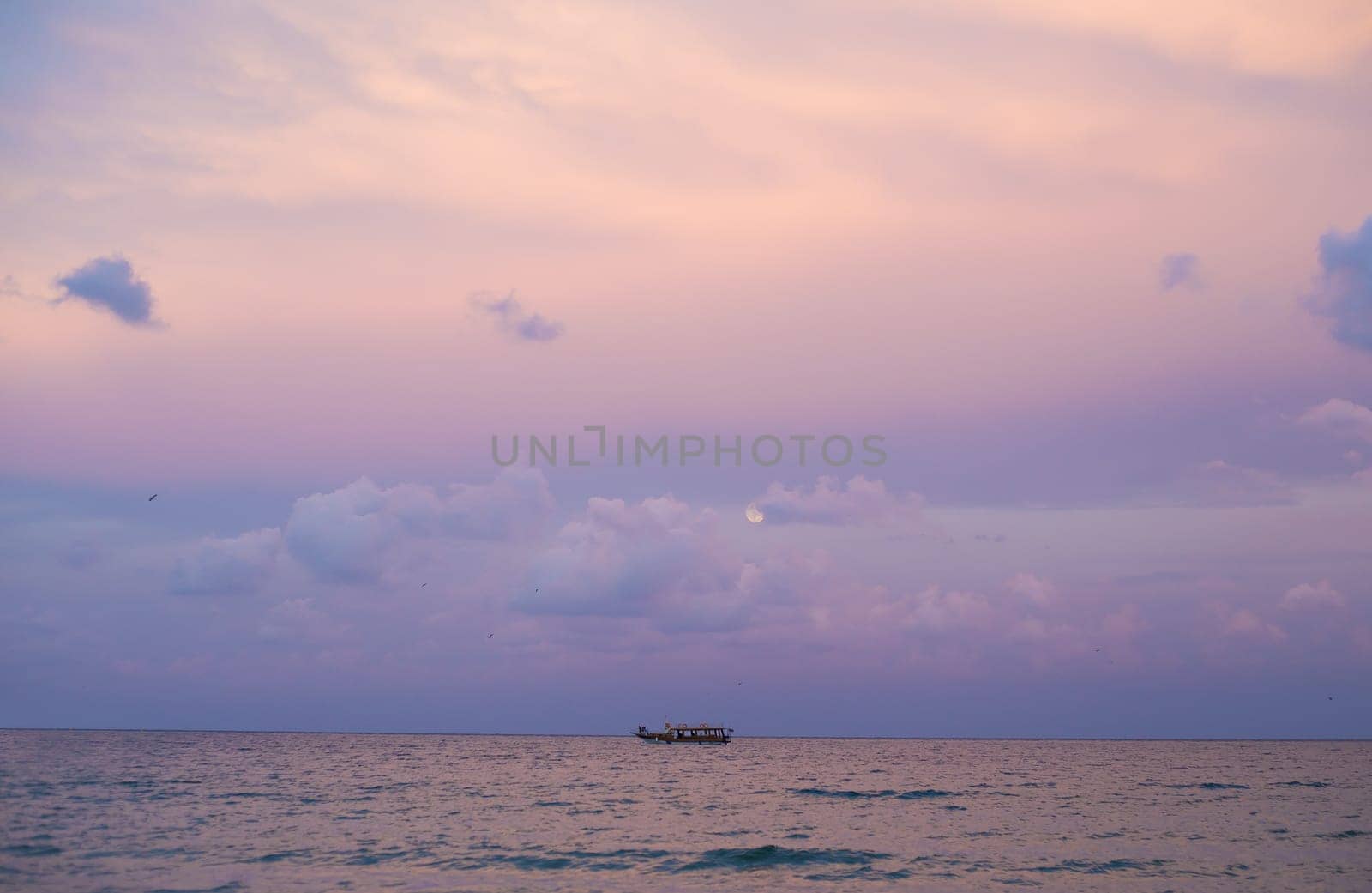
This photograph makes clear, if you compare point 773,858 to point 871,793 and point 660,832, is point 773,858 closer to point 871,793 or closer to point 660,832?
point 660,832

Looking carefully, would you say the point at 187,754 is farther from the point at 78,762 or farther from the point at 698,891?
the point at 698,891

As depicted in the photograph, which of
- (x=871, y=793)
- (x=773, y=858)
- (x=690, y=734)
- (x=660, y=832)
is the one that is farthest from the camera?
(x=690, y=734)

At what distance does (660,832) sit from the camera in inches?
2256

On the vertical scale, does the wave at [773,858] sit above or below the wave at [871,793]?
above

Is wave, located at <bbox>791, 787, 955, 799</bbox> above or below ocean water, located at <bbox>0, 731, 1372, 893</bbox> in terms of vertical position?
below

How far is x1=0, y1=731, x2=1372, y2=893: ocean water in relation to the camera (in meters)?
43.6

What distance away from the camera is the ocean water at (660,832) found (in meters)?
43.6

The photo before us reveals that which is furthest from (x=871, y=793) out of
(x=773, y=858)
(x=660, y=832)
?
(x=773, y=858)

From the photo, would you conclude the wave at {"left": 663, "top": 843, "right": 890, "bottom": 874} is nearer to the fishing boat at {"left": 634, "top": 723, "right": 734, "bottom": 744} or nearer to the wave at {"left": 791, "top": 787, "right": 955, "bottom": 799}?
the wave at {"left": 791, "top": 787, "right": 955, "bottom": 799}

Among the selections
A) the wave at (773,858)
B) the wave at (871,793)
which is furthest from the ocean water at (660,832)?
the wave at (871,793)

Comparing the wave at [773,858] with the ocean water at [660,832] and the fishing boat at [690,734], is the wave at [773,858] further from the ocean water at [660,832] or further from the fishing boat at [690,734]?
the fishing boat at [690,734]

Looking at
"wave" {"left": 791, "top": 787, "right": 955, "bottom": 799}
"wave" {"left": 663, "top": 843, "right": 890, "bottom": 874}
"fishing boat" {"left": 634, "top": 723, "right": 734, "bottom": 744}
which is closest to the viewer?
"wave" {"left": 663, "top": 843, "right": 890, "bottom": 874}

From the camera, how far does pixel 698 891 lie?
4159 centimetres

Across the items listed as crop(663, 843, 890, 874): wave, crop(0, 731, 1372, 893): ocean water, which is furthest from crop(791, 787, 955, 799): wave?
crop(663, 843, 890, 874): wave
